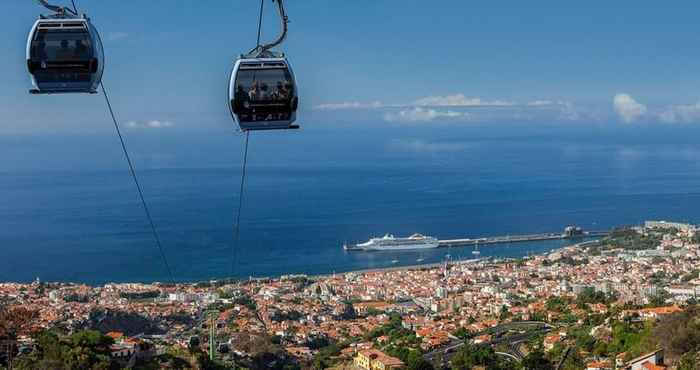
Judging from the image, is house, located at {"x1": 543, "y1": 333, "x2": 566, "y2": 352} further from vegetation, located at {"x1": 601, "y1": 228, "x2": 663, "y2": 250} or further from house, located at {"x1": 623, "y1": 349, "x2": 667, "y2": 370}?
vegetation, located at {"x1": 601, "y1": 228, "x2": 663, "y2": 250}

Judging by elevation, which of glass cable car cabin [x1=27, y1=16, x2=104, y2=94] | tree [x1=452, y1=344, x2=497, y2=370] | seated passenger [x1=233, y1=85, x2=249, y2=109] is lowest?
tree [x1=452, y1=344, x2=497, y2=370]

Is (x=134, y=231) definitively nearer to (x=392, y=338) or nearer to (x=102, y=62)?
(x=392, y=338)

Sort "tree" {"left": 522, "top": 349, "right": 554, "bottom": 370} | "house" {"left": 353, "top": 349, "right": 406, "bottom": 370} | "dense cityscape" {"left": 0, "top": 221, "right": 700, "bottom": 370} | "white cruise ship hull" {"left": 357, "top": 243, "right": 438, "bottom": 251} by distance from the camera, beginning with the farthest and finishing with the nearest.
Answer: "white cruise ship hull" {"left": 357, "top": 243, "right": 438, "bottom": 251} → "house" {"left": 353, "top": 349, "right": 406, "bottom": 370} → "dense cityscape" {"left": 0, "top": 221, "right": 700, "bottom": 370} → "tree" {"left": 522, "top": 349, "right": 554, "bottom": 370}

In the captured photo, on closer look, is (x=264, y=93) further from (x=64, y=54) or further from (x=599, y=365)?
(x=599, y=365)

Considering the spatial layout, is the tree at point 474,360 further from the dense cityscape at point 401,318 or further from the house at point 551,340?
the house at point 551,340

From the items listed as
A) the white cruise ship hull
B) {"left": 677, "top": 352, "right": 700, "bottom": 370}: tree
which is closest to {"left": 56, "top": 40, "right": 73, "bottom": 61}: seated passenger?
{"left": 677, "top": 352, "right": 700, "bottom": 370}: tree

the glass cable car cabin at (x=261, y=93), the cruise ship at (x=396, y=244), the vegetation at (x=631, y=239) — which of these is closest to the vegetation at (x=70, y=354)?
the glass cable car cabin at (x=261, y=93)
